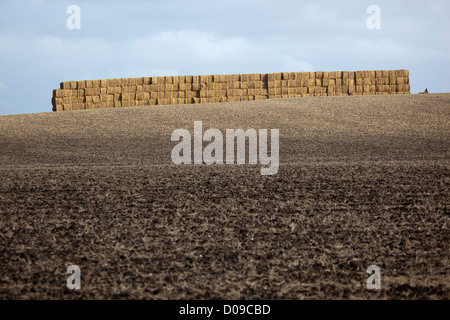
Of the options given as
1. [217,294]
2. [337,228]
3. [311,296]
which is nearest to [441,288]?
[311,296]

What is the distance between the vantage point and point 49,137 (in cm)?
1535

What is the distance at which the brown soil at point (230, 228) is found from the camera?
4.63 metres

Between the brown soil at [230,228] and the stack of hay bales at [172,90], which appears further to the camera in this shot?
the stack of hay bales at [172,90]

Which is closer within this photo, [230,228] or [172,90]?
[230,228]

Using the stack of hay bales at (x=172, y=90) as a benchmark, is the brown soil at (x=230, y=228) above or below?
below

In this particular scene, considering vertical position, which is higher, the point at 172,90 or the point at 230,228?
the point at 172,90

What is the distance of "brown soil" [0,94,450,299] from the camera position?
4633 millimetres

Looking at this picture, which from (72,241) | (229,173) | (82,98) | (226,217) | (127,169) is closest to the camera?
(72,241)

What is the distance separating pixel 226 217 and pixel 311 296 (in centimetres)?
206

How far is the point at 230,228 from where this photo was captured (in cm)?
594

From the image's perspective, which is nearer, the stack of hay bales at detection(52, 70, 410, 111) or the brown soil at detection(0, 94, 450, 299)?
the brown soil at detection(0, 94, 450, 299)

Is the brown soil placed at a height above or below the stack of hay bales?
below

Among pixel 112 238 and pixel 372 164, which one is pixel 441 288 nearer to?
pixel 112 238

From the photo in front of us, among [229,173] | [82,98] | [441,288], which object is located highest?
[82,98]
